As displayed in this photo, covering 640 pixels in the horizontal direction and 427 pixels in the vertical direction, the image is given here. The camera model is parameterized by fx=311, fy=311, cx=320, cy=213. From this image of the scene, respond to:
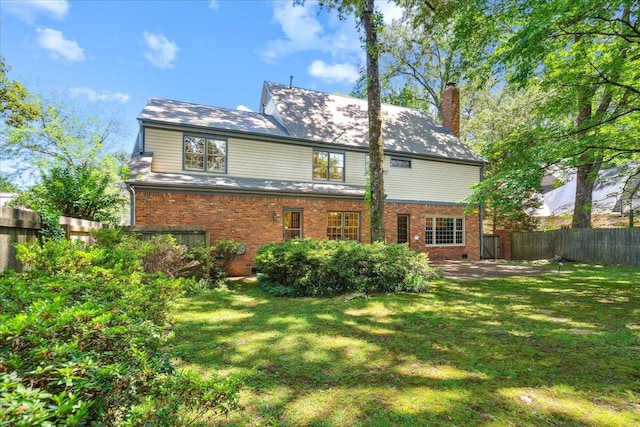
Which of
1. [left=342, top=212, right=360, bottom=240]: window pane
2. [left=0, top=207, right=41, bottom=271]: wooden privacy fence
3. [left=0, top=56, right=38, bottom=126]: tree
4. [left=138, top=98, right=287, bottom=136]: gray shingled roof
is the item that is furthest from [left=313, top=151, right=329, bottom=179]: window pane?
[left=0, top=56, right=38, bottom=126]: tree

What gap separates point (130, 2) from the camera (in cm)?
1148

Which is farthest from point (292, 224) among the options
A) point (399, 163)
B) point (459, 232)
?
point (459, 232)

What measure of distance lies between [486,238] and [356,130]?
33.7 feet

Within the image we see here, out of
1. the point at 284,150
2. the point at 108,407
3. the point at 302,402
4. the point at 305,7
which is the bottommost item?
the point at 302,402

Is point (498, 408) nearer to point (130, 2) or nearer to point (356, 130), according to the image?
point (356, 130)

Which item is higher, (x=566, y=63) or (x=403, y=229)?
(x=566, y=63)

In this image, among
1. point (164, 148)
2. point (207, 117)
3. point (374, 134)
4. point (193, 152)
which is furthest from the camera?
point (207, 117)

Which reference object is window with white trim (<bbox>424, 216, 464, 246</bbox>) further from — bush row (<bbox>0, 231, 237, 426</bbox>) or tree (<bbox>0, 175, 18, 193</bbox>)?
tree (<bbox>0, 175, 18, 193</bbox>)

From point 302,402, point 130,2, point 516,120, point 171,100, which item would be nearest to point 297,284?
point 302,402

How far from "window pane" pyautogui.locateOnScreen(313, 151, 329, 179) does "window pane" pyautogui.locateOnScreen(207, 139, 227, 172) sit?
Result: 375 cm

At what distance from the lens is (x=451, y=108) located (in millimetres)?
18266

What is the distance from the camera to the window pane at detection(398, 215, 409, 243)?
48.7 feet

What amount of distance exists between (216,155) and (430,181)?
1019 cm

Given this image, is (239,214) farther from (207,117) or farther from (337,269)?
(337,269)
